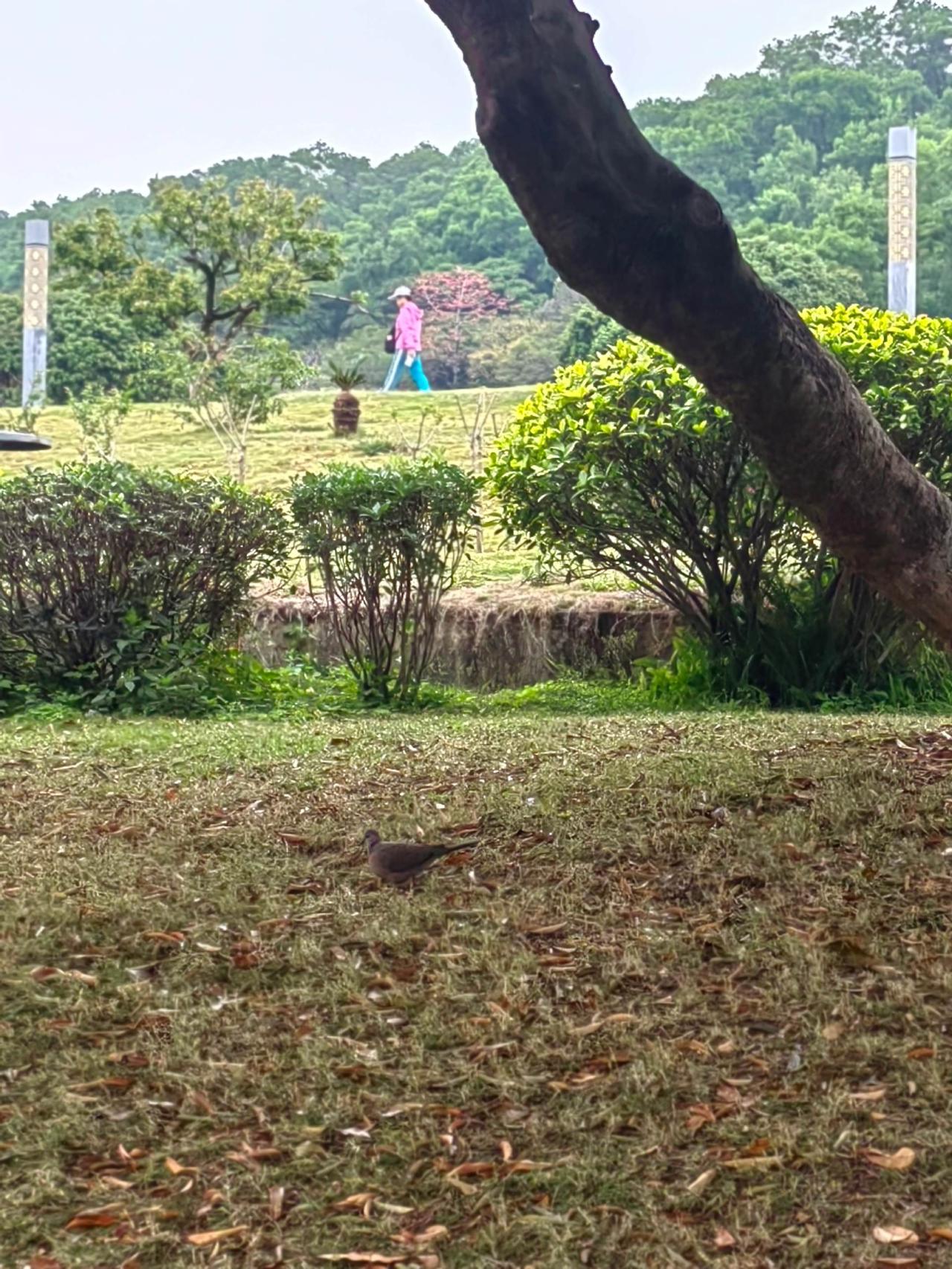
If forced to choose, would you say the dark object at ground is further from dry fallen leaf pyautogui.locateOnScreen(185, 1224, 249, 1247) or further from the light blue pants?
the light blue pants

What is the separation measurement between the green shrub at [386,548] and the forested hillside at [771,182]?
23.5 meters

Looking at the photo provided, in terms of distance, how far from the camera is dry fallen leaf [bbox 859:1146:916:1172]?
92.3 inches

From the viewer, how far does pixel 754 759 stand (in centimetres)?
471

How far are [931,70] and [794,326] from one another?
35330 mm

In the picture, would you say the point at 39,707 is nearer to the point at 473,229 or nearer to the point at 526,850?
the point at 526,850

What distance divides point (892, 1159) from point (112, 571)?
5534 mm

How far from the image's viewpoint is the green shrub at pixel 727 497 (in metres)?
6.72

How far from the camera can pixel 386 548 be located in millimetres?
7059

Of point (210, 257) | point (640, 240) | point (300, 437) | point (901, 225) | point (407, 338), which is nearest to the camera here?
point (640, 240)

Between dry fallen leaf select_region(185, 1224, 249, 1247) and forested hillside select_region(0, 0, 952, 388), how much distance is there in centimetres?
2848

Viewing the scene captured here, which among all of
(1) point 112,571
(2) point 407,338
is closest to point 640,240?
(1) point 112,571

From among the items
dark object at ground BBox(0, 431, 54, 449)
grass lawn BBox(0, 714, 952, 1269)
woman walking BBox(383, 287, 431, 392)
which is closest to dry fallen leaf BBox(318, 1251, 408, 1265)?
grass lawn BBox(0, 714, 952, 1269)

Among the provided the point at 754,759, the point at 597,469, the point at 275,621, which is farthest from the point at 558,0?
the point at 275,621

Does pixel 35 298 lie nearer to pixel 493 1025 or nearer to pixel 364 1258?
pixel 493 1025
